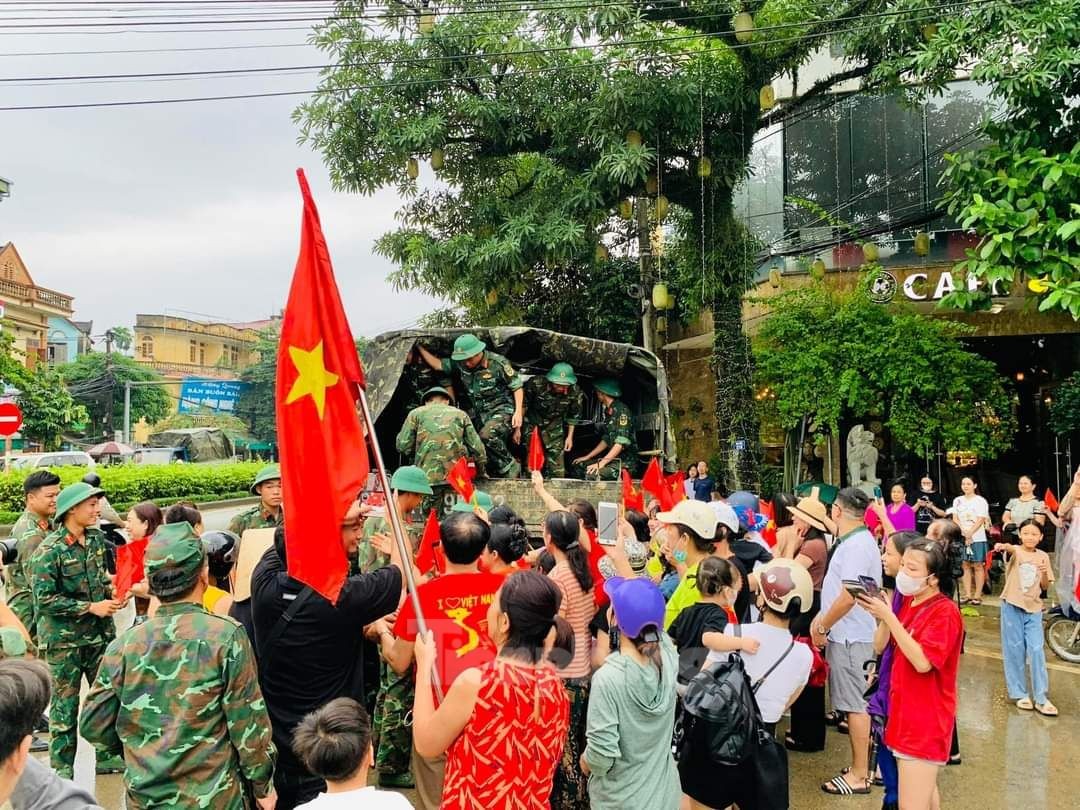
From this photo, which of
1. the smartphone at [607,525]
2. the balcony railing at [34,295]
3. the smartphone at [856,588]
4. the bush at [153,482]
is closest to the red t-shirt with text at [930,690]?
the smartphone at [856,588]

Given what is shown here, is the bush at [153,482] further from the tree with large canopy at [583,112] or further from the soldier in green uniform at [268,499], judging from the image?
the soldier in green uniform at [268,499]

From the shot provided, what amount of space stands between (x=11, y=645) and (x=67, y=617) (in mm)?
2085

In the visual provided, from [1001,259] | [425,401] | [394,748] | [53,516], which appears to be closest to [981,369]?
[1001,259]

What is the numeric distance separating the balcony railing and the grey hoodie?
1701 inches

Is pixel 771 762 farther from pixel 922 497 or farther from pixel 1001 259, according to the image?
pixel 922 497

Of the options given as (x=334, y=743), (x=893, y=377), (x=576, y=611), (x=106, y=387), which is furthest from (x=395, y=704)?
(x=106, y=387)

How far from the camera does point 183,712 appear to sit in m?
2.66

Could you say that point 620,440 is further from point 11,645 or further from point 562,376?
point 11,645

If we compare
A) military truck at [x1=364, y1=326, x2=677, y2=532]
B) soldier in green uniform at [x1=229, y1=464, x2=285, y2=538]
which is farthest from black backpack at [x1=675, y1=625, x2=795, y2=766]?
military truck at [x1=364, y1=326, x2=677, y2=532]

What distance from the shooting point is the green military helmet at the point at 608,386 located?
26.9 ft

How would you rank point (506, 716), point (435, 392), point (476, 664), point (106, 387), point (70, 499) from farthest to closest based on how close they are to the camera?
point (106, 387)
point (435, 392)
point (70, 499)
point (476, 664)
point (506, 716)

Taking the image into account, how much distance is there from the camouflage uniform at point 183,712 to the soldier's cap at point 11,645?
1.16 feet

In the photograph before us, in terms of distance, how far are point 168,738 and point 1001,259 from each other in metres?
8.70

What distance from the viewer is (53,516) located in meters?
5.19
